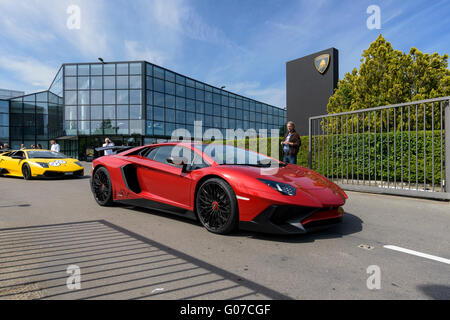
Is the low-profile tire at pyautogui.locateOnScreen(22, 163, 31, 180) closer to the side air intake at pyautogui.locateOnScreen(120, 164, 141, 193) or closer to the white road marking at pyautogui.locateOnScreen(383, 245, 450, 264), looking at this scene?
the side air intake at pyautogui.locateOnScreen(120, 164, 141, 193)

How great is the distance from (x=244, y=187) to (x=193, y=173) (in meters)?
0.82

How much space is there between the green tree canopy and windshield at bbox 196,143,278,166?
31.4ft

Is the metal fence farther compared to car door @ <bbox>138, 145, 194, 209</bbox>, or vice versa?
the metal fence

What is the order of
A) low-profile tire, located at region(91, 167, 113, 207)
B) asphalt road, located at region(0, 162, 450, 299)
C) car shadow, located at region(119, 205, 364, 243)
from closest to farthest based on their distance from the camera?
asphalt road, located at region(0, 162, 450, 299) < car shadow, located at region(119, 205, 364, 243) < low-profile tire, located at region(91, 167, 113, 207)

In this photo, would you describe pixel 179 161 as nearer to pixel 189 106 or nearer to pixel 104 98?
pixel 104 98

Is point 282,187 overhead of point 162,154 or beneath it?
beneath

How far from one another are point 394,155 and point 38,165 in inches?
411

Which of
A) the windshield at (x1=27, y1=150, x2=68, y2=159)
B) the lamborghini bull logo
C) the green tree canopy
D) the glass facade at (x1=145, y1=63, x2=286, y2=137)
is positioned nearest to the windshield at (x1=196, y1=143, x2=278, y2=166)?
the windshield at (x1=27, y1=150, x2=68, y2=159)

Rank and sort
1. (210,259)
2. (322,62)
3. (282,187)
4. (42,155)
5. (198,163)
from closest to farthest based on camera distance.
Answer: (210,259) < (282,187) < (198,163) < (42,155) < (322,62)

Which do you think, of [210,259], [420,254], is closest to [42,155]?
[210,259]

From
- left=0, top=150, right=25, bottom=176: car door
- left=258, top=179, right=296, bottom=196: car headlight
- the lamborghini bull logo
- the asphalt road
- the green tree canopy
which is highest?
the lamborghini bull logo

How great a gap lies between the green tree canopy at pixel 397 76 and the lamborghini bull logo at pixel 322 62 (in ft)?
14.2

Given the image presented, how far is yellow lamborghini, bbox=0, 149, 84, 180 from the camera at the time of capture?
372 inches

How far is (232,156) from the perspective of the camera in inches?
156
